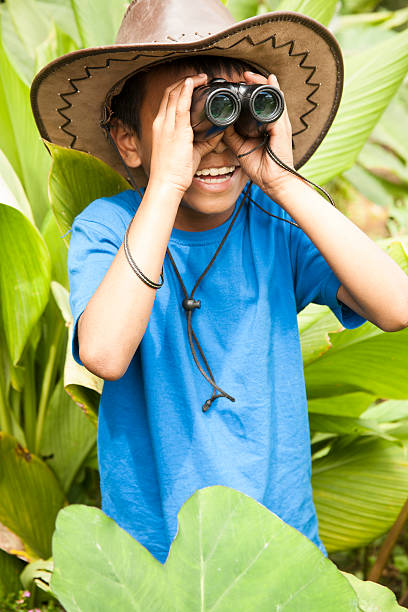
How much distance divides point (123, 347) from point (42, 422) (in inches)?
35.5

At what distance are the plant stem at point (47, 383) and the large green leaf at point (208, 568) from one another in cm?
98

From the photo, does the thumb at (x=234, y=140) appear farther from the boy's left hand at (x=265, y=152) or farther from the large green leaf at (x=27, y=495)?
the large green leaf at (x=27, y=495)

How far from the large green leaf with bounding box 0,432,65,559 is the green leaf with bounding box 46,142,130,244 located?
52 centimetres

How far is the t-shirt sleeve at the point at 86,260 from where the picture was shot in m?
0.93

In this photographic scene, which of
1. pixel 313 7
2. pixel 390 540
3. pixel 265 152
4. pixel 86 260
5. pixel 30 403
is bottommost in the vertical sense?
pixel 390 540

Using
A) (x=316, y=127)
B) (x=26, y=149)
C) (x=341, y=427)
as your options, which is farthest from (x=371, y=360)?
(x=26, y=149)

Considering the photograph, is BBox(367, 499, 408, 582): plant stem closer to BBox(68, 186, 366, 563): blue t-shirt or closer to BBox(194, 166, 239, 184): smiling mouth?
BBox(68, 186, 366, 563): blue t-shirt

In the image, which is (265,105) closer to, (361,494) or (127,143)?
(127,143)

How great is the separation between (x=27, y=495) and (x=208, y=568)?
0.96 metres

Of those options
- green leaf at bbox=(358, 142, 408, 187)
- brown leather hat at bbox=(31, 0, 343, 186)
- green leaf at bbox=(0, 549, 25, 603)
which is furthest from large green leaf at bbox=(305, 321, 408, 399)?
green leaf at bbox=(358, 142, 408, 187)

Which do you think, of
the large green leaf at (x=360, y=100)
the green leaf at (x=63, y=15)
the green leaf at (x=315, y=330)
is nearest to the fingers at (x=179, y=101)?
the green leaf at (x=315, y=330)

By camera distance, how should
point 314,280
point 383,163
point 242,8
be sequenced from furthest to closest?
point 383,163 < point 242,8 < point 314,280

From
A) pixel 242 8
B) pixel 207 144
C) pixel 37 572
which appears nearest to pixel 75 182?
pixel 207 144

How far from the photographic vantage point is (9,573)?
1.54m
